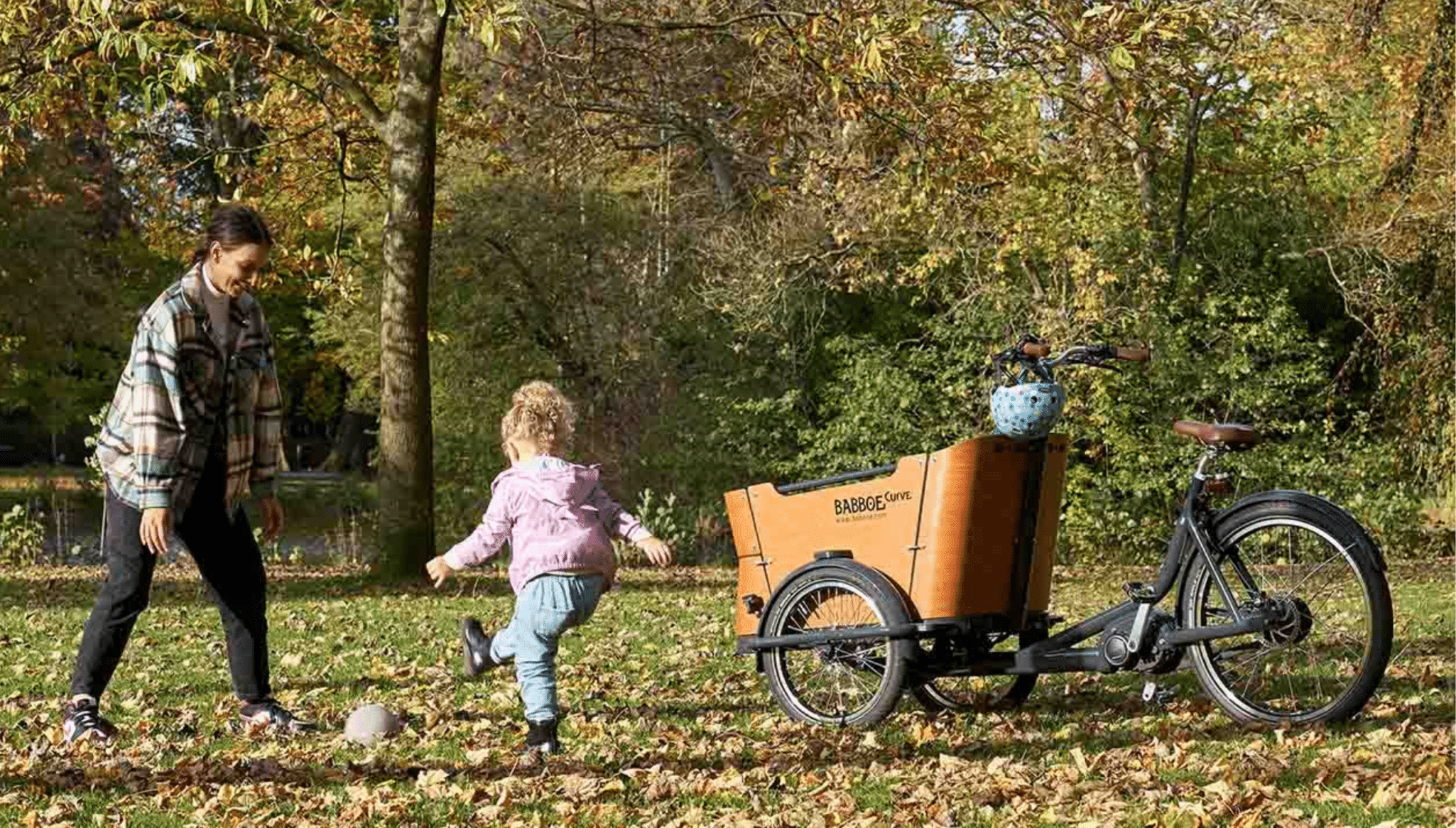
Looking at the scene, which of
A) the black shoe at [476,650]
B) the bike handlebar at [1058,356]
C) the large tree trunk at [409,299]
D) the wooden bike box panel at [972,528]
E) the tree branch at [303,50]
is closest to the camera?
the wooden bike box panel at [972,528]

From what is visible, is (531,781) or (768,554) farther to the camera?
(768,554)

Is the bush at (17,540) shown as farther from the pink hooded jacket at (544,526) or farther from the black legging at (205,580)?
the pink hooded jacket at (544,526)

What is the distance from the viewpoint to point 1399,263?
2052 cm

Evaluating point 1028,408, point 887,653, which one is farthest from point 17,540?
point 1028,408

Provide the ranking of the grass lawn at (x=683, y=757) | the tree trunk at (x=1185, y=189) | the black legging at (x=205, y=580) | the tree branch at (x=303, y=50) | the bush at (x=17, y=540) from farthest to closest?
the tree trunk at (x=1185, y=189)
the bush at (x=17, y=540)
the tree branch at (x=303, y=50)
the black legging at (x=205, y=580)
the grass lawn at (x=683, y=757)

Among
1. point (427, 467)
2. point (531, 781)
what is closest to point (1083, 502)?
point (427, 467)

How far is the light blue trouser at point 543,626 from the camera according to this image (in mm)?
6168

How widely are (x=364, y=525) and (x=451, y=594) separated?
1545 centimetres

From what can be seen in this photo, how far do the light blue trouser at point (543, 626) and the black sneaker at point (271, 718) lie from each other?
3.67 ft

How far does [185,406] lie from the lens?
21.5 ft

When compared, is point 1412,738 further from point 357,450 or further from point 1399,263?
point 357,450

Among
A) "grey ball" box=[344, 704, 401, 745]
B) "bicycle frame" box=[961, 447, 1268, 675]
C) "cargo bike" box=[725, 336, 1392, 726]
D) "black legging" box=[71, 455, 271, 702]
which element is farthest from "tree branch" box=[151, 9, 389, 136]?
"bicycle frame" box=[961, 447, 1268, 675]

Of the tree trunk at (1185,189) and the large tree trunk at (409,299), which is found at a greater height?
the tree trunk at (1185,189)

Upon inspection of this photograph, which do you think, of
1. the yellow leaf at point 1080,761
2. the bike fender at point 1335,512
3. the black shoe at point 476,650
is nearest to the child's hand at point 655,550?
the black shoe at point 476,650
